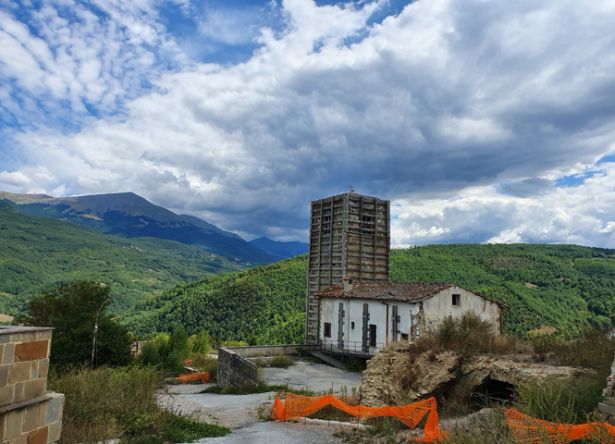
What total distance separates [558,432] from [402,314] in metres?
18.4

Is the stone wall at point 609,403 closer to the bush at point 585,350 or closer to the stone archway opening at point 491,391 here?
the bush at point 585,350

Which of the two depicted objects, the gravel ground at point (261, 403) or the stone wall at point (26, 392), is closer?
the stone wall at point (26, 392)

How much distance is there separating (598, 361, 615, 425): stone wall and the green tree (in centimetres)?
2273

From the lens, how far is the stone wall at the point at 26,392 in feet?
21.0

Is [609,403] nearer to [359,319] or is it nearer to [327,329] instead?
[359,319]

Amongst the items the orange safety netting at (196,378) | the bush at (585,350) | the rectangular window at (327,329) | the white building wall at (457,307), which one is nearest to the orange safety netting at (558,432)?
the bush at (585,350)

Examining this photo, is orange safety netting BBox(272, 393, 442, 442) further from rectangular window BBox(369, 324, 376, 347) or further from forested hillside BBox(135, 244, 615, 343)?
forested hillside BBox(135, 244, 615, 343)

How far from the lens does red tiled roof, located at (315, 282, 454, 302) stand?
2516 centimetres

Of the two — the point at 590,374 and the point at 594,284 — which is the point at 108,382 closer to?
the point at 590,374

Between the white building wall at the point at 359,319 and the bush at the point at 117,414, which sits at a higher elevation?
the white building wall at the point at 359,319

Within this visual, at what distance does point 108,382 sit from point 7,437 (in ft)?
17.7

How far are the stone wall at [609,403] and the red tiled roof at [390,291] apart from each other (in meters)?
16.0

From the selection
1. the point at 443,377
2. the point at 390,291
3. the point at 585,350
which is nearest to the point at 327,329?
the point at 390,291

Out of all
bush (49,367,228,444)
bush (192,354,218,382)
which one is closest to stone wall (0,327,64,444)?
bush (49,367,228,444)
